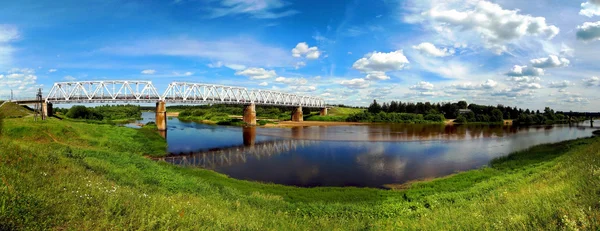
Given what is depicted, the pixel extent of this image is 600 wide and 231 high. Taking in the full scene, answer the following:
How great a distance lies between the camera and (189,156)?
34.4m

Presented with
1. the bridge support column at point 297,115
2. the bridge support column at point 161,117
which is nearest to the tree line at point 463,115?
the bridge support column at point 297,115

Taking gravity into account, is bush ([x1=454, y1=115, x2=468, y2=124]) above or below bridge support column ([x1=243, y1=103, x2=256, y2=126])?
below

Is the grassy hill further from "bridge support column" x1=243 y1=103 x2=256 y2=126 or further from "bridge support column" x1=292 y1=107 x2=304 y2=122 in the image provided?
"bridge support column" x1=292 y1=107 x2=304 y2=122

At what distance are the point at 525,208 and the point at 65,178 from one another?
13943mm

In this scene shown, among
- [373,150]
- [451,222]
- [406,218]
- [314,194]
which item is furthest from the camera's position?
[373,150]

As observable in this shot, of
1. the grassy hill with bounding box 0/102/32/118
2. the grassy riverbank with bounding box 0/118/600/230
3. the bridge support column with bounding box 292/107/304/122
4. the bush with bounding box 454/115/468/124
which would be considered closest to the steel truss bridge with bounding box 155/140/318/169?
the grassy riverbank with bounding box 0/118/600/230

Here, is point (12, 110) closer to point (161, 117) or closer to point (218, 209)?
point (161, 117)

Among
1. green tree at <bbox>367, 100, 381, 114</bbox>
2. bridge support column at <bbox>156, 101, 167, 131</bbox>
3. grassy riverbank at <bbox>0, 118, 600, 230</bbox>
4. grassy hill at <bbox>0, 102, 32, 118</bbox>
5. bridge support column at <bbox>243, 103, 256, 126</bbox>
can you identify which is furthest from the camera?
green tree at <bbox>367, 100, 381, 114</bbox>

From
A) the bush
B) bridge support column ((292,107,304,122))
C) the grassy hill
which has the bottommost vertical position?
the bush

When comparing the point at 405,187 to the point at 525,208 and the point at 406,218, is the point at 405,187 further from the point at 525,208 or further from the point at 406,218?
the point at 525,208

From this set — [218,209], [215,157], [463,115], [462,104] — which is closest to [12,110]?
[215,157]

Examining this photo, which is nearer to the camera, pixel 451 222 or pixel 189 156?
pixel 451 222

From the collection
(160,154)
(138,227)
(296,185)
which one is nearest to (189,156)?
(160,154)

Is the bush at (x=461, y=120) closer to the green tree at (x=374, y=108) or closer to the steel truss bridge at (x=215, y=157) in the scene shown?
the green tree at (x=374, y=108)
